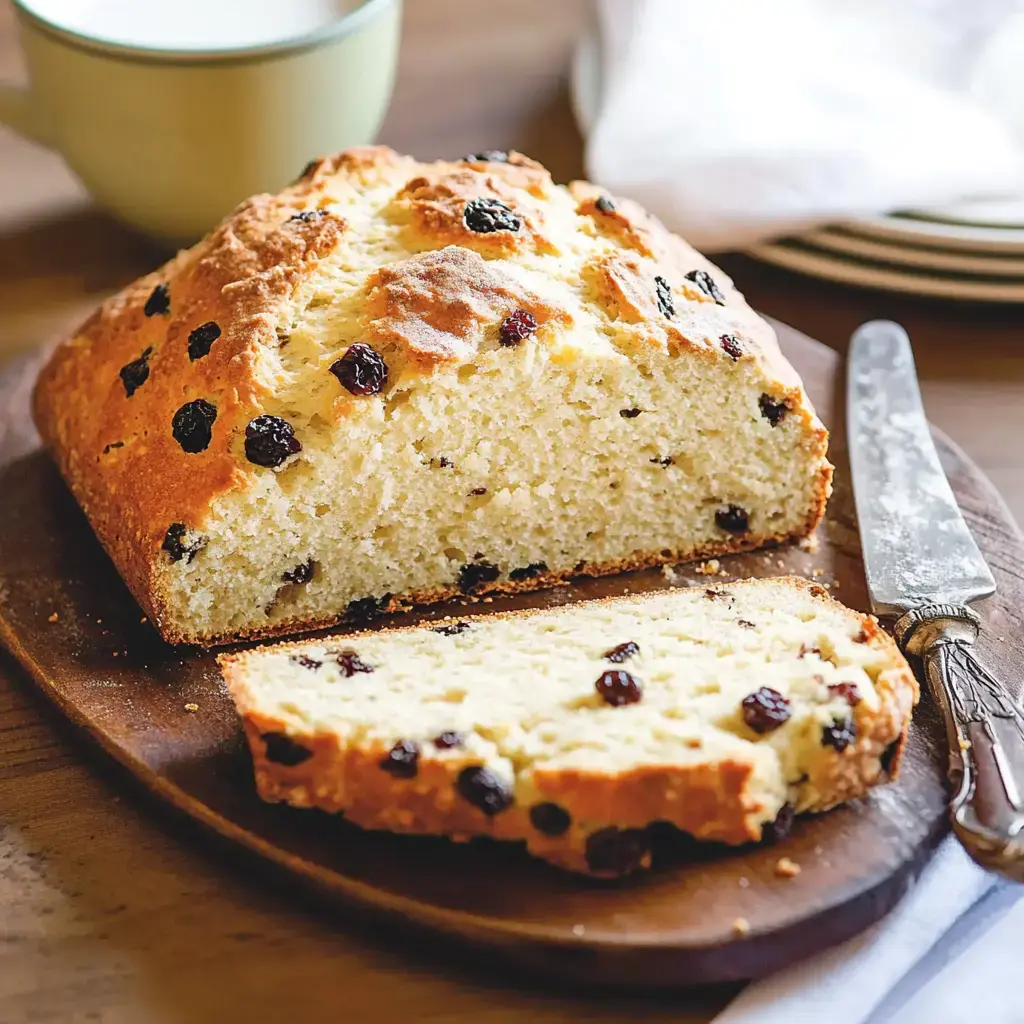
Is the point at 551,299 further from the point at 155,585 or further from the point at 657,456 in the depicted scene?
the point at 155,585

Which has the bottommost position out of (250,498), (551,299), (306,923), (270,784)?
(306,923)

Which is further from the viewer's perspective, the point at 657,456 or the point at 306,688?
the point at 657,456

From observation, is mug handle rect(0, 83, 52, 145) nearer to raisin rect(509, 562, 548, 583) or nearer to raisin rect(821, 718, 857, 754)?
raisin rect(509, 562, 548, 583)

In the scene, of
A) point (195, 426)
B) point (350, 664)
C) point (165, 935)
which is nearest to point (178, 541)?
point (195, 426)

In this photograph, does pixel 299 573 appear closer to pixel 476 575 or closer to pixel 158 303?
A: pixel 476 575

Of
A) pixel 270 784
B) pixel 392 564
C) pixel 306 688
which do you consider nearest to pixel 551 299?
pixel 392 564

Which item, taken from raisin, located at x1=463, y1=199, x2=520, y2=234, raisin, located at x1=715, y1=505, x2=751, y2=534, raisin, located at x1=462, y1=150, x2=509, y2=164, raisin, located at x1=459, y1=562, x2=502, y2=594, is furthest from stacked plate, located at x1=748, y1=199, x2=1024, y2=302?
raisin, located at x1=459, y1=562, x2=502, y2=594
